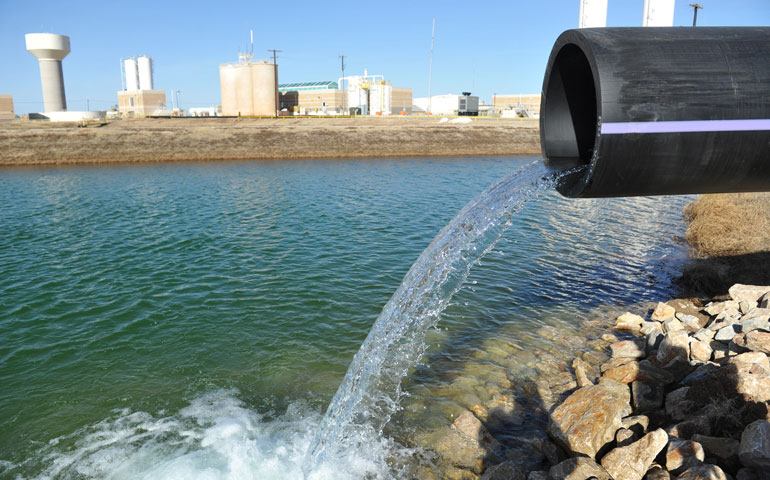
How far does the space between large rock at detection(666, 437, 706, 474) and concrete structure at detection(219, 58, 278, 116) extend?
71643 millimetres

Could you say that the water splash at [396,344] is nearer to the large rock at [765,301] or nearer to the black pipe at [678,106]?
the black pipe at [678,106]

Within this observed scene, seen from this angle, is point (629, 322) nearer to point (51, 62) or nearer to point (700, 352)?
point (700, 352)

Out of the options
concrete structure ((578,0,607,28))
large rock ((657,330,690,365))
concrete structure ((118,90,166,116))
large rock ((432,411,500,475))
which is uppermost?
concrete structure ((578,0,607,28))

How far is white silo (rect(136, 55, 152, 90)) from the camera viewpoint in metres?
112

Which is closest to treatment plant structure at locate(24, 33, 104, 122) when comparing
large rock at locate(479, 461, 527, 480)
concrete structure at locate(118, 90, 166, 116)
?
concrete structure at locate(118, 90, 166, 116)

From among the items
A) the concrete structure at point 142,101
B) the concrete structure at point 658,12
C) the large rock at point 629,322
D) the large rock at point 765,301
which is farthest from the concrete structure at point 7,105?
the large rock at point 765,301

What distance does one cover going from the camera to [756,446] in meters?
5.29

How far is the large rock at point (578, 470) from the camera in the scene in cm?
599

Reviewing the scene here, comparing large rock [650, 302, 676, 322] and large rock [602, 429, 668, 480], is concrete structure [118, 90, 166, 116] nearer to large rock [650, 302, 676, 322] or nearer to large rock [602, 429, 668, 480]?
large rock [650, 302, 676, 322]

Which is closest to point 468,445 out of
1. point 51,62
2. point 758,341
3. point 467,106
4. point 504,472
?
point 504,472

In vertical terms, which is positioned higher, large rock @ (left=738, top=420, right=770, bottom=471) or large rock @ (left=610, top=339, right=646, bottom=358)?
large rock @ (left=738, top=420, right=770, bottom=471)

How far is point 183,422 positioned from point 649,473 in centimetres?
710

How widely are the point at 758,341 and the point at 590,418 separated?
343cm

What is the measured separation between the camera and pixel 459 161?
1955 inches
